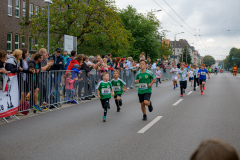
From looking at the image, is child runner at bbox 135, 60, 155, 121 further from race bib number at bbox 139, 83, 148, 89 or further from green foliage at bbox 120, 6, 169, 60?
green foliage at bbox 120, 6, 169, 60

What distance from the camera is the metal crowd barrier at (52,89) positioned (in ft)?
32.4

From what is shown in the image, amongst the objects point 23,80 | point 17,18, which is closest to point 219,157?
point 23,80

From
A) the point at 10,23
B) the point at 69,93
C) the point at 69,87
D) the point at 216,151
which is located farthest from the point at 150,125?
the point at 10,23

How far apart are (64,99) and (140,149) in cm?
754

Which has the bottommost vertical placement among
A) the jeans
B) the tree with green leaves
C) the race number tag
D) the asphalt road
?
the asphalt road

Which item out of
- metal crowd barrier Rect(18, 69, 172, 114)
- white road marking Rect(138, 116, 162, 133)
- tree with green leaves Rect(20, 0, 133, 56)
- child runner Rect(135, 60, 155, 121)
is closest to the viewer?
white road marking Rect(138, 116, 162, 133)

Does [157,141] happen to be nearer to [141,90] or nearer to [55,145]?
[55,145]

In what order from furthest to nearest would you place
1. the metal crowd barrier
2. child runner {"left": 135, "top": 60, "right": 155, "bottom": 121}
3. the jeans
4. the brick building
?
the brick building, the jeans, the metal crowd barrier, child runner {"left": 135, "top": 60, "right": 155, "bottom": 121}

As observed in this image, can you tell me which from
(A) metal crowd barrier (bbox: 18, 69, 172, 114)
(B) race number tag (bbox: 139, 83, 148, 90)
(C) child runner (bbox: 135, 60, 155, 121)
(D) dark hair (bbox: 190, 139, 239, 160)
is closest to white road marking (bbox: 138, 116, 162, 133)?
(C) child runner (bbox: 135, 60, 155, 121)

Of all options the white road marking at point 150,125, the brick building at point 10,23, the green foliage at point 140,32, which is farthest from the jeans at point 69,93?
the green foliage at point 140,32

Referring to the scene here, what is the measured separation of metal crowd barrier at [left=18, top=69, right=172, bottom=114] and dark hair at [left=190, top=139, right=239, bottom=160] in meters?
8.74

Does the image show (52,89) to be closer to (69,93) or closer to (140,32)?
(69,93)

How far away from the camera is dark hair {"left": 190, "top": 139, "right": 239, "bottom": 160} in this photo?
1441 mm

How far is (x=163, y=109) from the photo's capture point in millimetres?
11273
